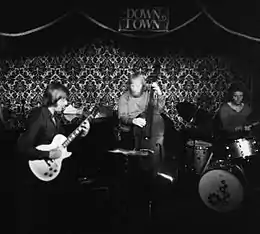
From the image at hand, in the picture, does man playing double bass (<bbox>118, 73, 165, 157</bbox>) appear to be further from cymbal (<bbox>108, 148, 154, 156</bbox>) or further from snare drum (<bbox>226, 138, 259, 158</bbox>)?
snare drum (<bbox>226, 138, 259, 158</bbox>)

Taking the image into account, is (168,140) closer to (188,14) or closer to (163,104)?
(163,104)

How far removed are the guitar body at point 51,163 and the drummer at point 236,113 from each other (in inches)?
66.0

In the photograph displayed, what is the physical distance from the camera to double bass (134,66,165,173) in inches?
216

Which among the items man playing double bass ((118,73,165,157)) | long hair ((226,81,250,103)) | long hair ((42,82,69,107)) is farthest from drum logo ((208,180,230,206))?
long hair ((42,82,69,107))

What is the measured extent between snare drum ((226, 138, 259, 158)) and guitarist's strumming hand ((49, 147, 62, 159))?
5.74ft

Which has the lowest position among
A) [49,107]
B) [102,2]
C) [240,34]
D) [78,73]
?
[49,107]

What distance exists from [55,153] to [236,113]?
6.42 ft

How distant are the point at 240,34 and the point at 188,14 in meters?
0.58

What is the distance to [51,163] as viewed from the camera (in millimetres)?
5422

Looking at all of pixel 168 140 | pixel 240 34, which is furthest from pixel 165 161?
pixel 240 34

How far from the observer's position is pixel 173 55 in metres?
5.60

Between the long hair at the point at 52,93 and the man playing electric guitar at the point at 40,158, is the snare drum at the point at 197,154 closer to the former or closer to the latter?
the man playing electric guitar at the point at 40,158

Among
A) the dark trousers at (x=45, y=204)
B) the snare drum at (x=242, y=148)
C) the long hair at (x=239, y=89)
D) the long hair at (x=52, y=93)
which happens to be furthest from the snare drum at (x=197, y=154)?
the long hair at (x=52, y=93)

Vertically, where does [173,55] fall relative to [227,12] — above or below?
below
